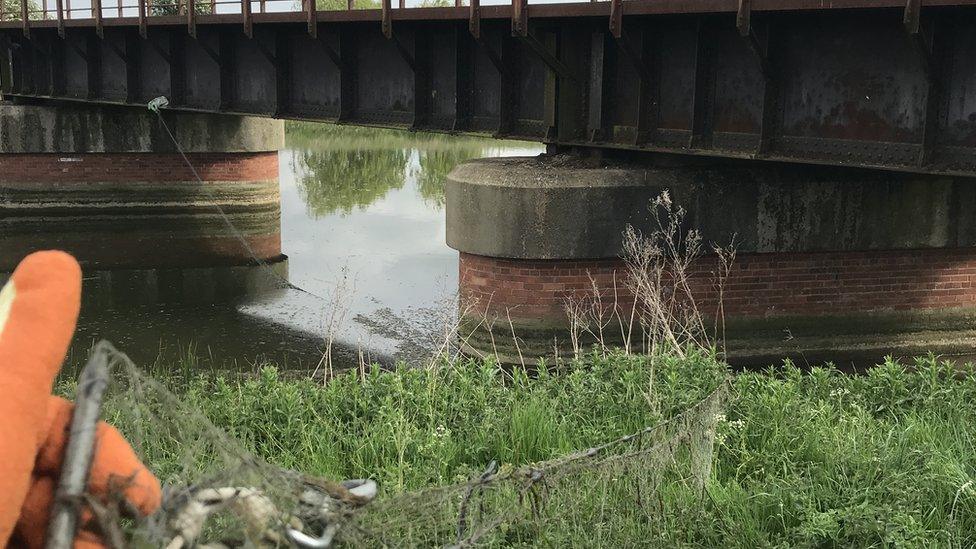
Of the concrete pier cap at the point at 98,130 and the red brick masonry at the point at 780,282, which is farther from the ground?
the concrete pier cap at the point at 98,130

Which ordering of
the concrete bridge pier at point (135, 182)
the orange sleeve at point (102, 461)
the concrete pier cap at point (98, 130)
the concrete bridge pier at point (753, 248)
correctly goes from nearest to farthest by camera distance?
the orange sleeve at point (102, 461), the concrete bridge pier at point (753, 248), the concrete bridge pier at point (135, 182), the concrete pier cap at point (98, 130)

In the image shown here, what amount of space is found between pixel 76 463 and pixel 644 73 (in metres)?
9.49

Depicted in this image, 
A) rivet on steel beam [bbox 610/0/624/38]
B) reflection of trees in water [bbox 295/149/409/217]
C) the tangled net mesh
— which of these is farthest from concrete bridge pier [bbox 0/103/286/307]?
the tangled net mesh

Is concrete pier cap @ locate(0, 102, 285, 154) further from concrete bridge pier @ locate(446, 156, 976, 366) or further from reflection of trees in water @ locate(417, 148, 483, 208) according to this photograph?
concrete bridge pier @ locate(446, 156, 976, 366)

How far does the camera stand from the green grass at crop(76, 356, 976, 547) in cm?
470

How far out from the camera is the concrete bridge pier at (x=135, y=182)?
21.3 meters

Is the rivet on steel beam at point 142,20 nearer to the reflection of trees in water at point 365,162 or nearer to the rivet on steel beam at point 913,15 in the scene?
the reflection of trees in water at point 365,162

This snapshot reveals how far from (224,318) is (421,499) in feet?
38.0

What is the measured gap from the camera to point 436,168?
3275 centimetres

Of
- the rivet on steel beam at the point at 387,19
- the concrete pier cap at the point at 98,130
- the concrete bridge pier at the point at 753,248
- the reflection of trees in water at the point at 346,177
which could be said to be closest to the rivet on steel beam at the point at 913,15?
the concrete bridge pier at the point at 753,248

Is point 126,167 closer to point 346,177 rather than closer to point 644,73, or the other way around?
point 346,177

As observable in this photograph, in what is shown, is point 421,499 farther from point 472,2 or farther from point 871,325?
point 871,325

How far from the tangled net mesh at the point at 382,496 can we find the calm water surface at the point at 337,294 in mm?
4583

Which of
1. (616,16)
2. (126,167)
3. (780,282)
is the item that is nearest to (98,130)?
(126,167)
